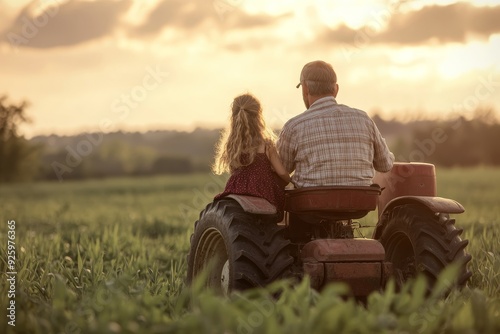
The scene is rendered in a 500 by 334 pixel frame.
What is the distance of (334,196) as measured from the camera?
224 inches

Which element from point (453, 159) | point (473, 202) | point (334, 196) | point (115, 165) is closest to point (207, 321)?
point (334, 196)

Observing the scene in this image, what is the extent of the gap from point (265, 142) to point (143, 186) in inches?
1169

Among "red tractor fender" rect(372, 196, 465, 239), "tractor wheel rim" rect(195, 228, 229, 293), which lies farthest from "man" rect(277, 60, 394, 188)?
"tractor wheel rim" rect(195, 228, 229, 293)

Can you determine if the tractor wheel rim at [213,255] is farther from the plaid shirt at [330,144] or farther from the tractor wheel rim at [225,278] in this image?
the plaid shirt at [330,144]

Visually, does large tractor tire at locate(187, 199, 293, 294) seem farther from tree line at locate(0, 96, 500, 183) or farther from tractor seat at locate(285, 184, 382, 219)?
tree line at locate(0, 96, 500, 183)

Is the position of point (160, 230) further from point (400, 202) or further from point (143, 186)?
point (143, 186)

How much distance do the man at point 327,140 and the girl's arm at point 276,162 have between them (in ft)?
0.16

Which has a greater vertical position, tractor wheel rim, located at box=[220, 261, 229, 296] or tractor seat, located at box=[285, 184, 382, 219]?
tractor seat, located at box=[285, 184, 382, 219]

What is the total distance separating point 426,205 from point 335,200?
75cm

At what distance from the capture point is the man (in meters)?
5.85

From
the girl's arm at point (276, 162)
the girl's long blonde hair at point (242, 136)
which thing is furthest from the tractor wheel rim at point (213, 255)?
the girl's arm at point (276, 162)

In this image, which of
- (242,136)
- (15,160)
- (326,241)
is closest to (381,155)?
(326,241)

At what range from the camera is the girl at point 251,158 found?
5.98 m

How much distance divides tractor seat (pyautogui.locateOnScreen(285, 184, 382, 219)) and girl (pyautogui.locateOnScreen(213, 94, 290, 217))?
215 millimetres
